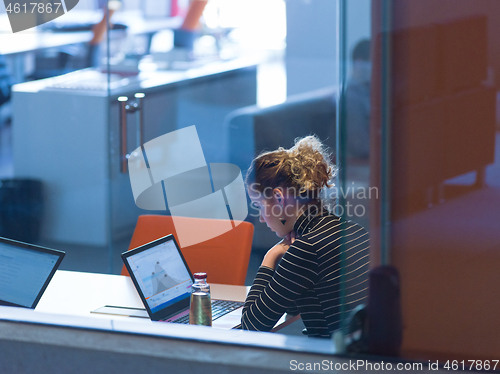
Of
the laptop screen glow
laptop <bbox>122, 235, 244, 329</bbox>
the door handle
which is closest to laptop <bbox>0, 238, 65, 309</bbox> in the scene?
the laptop screen glow

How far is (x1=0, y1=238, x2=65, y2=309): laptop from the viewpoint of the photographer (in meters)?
2.02

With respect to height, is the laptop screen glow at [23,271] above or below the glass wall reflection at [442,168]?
below

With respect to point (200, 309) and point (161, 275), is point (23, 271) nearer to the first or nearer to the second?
point (161, 275)

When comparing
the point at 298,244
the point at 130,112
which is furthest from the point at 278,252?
the point at 130,112

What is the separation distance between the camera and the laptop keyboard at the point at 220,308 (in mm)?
2033

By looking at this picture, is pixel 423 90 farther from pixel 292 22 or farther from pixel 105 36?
pixel 105 36

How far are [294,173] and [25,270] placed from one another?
3.11 feet

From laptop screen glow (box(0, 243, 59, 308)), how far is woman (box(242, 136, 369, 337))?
2.18ft

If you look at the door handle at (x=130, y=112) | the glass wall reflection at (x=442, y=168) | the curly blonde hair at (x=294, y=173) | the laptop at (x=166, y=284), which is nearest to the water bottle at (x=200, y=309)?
the laptop at (x=166, y=284)

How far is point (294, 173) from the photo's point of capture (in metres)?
2.14

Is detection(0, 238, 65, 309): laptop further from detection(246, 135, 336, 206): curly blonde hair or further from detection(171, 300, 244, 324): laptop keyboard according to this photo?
detection(246, 135, 336, 206): curly blonde hair

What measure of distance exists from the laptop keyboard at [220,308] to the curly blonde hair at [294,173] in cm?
42

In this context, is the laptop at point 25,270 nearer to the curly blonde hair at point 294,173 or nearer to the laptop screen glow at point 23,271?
the laptop screen glow at point 23,271

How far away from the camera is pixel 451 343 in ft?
4.40
